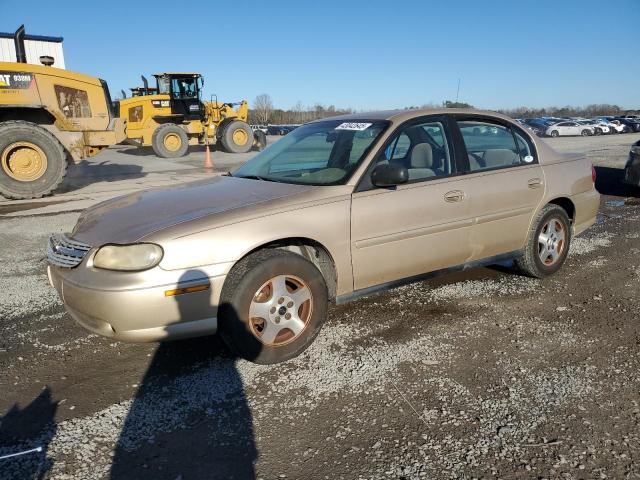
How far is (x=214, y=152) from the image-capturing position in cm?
2259

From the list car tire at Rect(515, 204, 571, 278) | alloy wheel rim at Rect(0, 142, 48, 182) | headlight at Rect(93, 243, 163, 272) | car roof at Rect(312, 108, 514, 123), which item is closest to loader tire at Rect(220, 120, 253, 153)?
alloy wheel rim at Rect(0, 142, 48, 182)

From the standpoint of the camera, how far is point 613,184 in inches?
427

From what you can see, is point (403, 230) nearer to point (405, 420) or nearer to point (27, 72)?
point (405, 420)

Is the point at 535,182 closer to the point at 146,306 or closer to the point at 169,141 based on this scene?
the point at 146,306

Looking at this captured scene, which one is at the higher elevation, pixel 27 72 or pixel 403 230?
pixel 27 72

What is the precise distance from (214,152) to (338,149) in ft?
64.4

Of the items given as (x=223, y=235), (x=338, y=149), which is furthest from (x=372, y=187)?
(x=223, y=235)

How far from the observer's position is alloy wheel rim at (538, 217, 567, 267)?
447cm

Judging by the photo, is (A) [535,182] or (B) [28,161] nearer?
(A) [535,182]

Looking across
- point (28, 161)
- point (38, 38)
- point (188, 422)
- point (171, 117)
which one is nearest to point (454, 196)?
point (188, 422)

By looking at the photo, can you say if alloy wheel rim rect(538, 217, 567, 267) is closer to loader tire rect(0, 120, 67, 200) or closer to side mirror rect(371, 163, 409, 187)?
side mirror rect(371, 163, 409, 187)

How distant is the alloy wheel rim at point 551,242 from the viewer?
14.7 ft

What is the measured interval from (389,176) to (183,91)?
18.1m

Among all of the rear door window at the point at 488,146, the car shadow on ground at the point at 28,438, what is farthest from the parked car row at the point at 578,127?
the car shadow on ground at the point at 28,438
